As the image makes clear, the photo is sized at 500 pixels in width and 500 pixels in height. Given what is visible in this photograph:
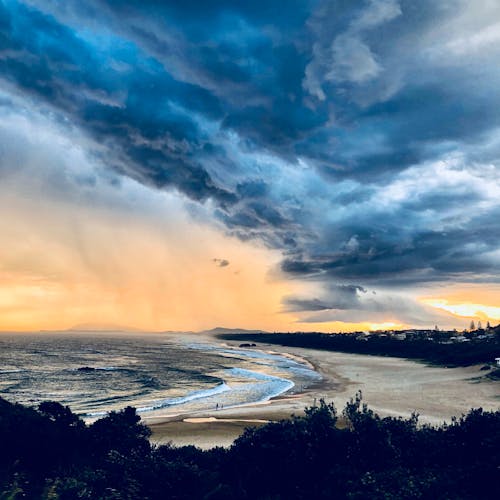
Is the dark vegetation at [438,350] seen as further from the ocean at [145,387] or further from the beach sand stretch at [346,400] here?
the ocean at [145,387]

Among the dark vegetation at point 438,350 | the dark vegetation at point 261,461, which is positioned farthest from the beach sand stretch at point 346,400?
Answer: the dark vegetation at point 438,350

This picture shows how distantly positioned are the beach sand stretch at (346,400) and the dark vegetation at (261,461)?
1342cm

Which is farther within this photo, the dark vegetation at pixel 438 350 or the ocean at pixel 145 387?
the dark vegetation at pixel 438 350

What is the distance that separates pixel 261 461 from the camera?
15.5 m

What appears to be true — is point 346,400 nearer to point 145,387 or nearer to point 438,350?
point 145,387

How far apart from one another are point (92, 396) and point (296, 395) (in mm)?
25027

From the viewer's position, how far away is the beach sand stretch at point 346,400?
111 feet

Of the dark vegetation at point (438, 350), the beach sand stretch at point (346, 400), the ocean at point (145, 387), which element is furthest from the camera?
the dark vegetation at point (438, 350)

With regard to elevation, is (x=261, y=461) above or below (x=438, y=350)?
above

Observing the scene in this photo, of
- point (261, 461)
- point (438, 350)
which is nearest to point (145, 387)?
point (261, 461)

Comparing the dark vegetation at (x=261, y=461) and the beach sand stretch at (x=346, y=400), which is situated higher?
the dark vegetation at (x=261, y=461)

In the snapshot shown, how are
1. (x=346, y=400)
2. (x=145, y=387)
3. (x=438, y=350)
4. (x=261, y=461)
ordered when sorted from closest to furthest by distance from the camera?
(x=261, y=461)
(x=346, y=400)
(x=145, y=387)
(x=438, y=350)

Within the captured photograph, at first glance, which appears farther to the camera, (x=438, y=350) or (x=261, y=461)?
(x=438, y=350)

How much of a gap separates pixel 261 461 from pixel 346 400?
35.4 meters
